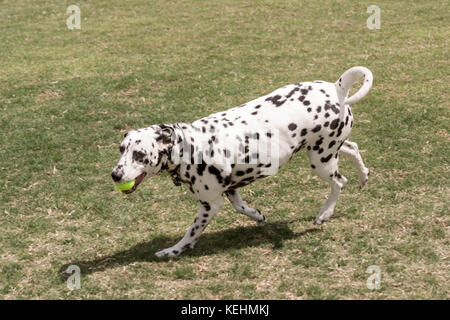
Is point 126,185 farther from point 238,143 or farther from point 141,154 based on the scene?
point 238,143

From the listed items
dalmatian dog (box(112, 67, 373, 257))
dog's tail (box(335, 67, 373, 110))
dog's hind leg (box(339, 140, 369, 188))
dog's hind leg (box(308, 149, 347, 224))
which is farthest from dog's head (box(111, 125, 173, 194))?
dog's hind leg (box(339, 140, 369, 188))

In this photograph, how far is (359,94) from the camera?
656 cm

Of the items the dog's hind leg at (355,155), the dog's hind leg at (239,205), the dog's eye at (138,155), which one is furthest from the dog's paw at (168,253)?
the dog's hind leg at (355,155)

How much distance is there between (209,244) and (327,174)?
167cm

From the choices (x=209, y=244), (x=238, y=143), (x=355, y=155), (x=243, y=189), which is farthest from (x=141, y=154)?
(x=355, y=155)

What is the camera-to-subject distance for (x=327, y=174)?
6840 millimetres

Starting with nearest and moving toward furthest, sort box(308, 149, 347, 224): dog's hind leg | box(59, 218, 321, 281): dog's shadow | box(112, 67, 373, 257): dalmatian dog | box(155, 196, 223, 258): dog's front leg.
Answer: box(112, 67, 373, 257): dalmatian dog
box(155, 196, 223, 258): dog's front leg
box(59, 218, 321, 281): dog's shadow
box(308, 149, 347, 224): dog's hind leg

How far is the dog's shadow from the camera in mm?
6594

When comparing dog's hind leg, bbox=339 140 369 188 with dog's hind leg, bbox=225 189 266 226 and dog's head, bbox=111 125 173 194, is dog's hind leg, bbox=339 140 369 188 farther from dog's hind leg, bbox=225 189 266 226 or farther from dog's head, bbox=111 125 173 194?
dog's head, bbox=111 125 173 194

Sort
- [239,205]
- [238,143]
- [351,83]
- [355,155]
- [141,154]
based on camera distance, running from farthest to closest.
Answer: [355,155]
[239,205]
[351,83]
[238,143]
[141,154]

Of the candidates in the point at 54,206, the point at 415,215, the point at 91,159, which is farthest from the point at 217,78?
the point at 415,215

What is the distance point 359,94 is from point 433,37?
339 inches

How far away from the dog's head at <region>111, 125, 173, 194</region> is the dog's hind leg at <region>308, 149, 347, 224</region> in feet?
5.99

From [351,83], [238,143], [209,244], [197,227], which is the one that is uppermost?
[351,83]
